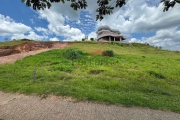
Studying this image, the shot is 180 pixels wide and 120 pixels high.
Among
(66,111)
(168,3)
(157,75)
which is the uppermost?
(168,3)

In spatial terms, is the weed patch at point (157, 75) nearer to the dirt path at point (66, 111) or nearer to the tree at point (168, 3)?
the dirt path at point (66, 111)

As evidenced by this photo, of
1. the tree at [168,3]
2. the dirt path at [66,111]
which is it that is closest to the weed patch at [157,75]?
the dirt path at [66,111]

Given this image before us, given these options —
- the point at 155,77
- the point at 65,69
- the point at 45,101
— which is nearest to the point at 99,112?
the point at 45,101

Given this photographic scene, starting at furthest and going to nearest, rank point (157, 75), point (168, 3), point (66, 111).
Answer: point (157, 75)
point (66, 111)
point (168, 3)

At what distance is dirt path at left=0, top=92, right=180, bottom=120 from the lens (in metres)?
3.94

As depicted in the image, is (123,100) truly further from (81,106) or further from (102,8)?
(102,8)

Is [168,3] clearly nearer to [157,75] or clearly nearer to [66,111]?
[66,111]

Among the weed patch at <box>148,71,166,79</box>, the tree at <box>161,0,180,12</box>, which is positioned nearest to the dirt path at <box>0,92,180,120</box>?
the tree at <box>161,0,180,12</box>

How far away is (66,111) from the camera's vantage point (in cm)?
423

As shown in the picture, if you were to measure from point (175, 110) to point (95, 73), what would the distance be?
528cm

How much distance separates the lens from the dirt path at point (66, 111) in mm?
3939

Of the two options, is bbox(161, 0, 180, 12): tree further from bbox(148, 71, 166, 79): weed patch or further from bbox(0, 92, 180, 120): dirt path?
bbox(148, 71, 166, 79): weed patch

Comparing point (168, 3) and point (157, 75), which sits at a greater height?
point (168, 3)

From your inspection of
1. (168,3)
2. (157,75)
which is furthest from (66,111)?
(157,75)
